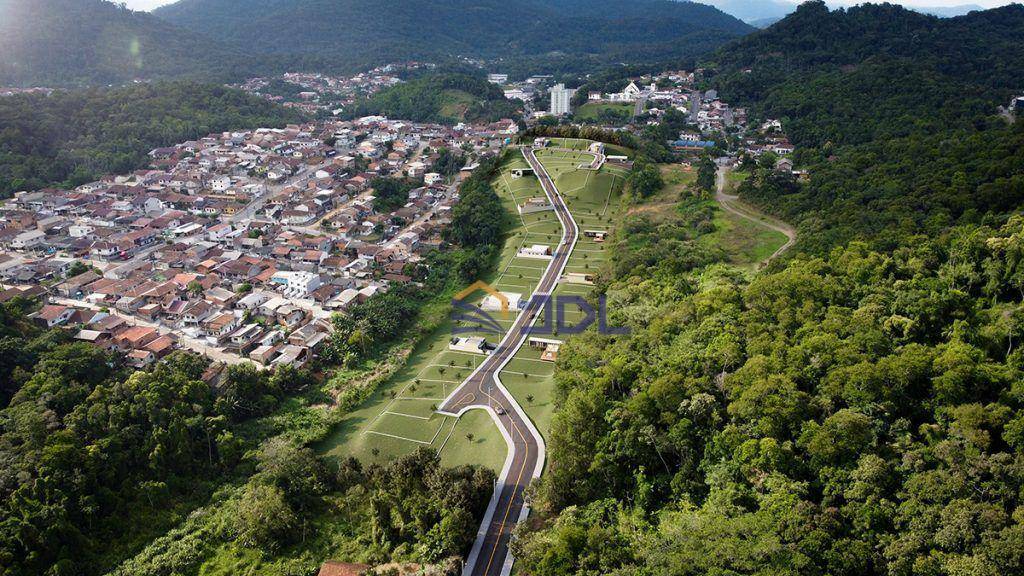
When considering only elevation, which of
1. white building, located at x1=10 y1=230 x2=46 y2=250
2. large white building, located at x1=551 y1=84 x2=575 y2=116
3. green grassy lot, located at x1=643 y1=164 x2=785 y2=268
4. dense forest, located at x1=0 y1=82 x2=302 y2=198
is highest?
large white building, located at x1=551 y1=84 x2=575 y2=116

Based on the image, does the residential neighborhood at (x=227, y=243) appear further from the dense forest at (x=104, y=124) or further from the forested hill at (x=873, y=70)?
the forested hill at (x=873, y=70)

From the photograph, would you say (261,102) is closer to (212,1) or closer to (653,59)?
(653,59)

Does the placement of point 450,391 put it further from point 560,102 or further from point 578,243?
point 560,102

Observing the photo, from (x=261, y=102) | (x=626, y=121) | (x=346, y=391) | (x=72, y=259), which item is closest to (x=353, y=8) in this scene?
(x=261, y=102)

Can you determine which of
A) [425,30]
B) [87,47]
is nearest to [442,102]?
[87,47]

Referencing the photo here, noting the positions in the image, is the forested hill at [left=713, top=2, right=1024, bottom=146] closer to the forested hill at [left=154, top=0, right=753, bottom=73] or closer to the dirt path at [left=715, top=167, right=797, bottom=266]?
the dirt path at [left=715, top=167, right=797, bottom=266]

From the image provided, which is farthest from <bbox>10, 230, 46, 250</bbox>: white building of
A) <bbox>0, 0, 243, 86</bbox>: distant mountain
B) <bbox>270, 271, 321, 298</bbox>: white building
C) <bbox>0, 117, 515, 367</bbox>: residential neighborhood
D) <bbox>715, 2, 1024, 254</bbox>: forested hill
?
<bbox>0, 0, 243, 86</bbox>: distant mountain
